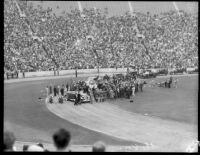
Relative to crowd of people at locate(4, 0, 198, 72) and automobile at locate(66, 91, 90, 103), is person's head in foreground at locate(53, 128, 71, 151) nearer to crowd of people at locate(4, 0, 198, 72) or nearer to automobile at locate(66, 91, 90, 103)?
automobile at locate(66, 91, 90, 103)

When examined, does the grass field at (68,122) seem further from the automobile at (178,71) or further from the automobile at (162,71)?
the automobile at (178,71)

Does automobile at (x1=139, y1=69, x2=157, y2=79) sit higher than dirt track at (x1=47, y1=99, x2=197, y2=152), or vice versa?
automobile at (x1=139, y1=69, x2=157, y2=79)

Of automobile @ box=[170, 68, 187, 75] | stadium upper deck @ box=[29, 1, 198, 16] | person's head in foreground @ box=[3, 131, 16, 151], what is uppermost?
stadium upper deck @ box=[29, 1, 198, 16]

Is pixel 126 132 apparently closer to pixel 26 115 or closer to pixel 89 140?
pixel 89 140

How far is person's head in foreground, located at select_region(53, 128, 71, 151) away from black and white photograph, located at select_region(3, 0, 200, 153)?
2 cm

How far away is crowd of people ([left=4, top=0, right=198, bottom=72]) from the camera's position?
46.7 m

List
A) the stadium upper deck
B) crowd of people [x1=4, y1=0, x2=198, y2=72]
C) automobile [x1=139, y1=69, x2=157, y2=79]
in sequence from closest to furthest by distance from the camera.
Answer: automobile [x1=139, y1=69, x2=157, y2=79] → crowd of people [x1=4, y1=0, x2=198, y2=72] → the stadium upper deck

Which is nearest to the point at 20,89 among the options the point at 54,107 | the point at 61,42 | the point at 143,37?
the point at 54,107

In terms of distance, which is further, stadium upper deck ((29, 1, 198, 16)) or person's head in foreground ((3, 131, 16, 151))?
stadium upper deck ((29, 1, 198, 16))

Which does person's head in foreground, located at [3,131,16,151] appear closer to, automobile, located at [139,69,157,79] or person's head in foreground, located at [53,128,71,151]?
person's head in foreground, located at [53,128,71,151]

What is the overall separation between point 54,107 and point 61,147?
18613mm

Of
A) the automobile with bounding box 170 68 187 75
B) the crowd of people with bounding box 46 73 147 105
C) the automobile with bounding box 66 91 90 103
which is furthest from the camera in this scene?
the automobile with bounding box 170 68 187 75

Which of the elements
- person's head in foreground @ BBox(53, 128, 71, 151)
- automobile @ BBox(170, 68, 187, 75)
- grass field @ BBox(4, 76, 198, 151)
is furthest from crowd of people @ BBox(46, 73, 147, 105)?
automobile @ BBox(170, 68, 187, 75)

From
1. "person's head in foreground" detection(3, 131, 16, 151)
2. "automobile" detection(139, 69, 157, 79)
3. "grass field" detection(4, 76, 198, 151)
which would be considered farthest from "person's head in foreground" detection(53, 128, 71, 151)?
"automobile" detection(139, 69, 157, 79)
